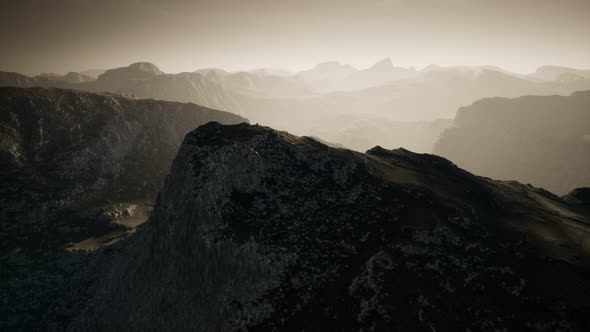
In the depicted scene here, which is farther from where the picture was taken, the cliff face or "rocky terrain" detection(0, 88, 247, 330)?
the cliff face

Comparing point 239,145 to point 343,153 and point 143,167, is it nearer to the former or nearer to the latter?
point 343,153

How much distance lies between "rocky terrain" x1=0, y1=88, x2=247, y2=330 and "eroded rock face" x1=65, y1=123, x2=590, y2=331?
95.4 feet

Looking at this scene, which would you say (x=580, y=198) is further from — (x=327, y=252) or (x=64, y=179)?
(x=64, y=179)

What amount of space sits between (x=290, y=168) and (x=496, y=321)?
33.7 metres

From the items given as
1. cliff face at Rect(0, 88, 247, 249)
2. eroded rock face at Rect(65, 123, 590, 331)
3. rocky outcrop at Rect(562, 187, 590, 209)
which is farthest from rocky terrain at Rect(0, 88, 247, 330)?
rocky outcrop at Rect(562, 187, 590, 209)

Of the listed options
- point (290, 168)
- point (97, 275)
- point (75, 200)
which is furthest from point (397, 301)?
point (75, 200)

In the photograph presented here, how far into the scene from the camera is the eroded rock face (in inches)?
1309

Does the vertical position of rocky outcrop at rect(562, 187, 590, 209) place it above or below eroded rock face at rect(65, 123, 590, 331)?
below

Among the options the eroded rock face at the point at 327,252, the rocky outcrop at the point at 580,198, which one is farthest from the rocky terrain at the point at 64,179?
the rocky outcrop at the point at 580,198

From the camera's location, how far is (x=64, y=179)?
118500 millimetres

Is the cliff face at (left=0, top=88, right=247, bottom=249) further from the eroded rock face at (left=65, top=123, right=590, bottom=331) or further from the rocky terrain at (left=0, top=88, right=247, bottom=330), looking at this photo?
the eroded rock face at (left=65, top=123, right=590, bottom=331)

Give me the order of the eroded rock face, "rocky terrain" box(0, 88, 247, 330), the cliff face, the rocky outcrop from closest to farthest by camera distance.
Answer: the eroded rock face
the rocky outcrop
"rocky terrain" box(0, 88, 247, 330)
the cliff face

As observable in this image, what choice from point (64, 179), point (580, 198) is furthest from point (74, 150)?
point (580, 198)

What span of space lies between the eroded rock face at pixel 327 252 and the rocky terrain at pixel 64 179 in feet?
95.4
